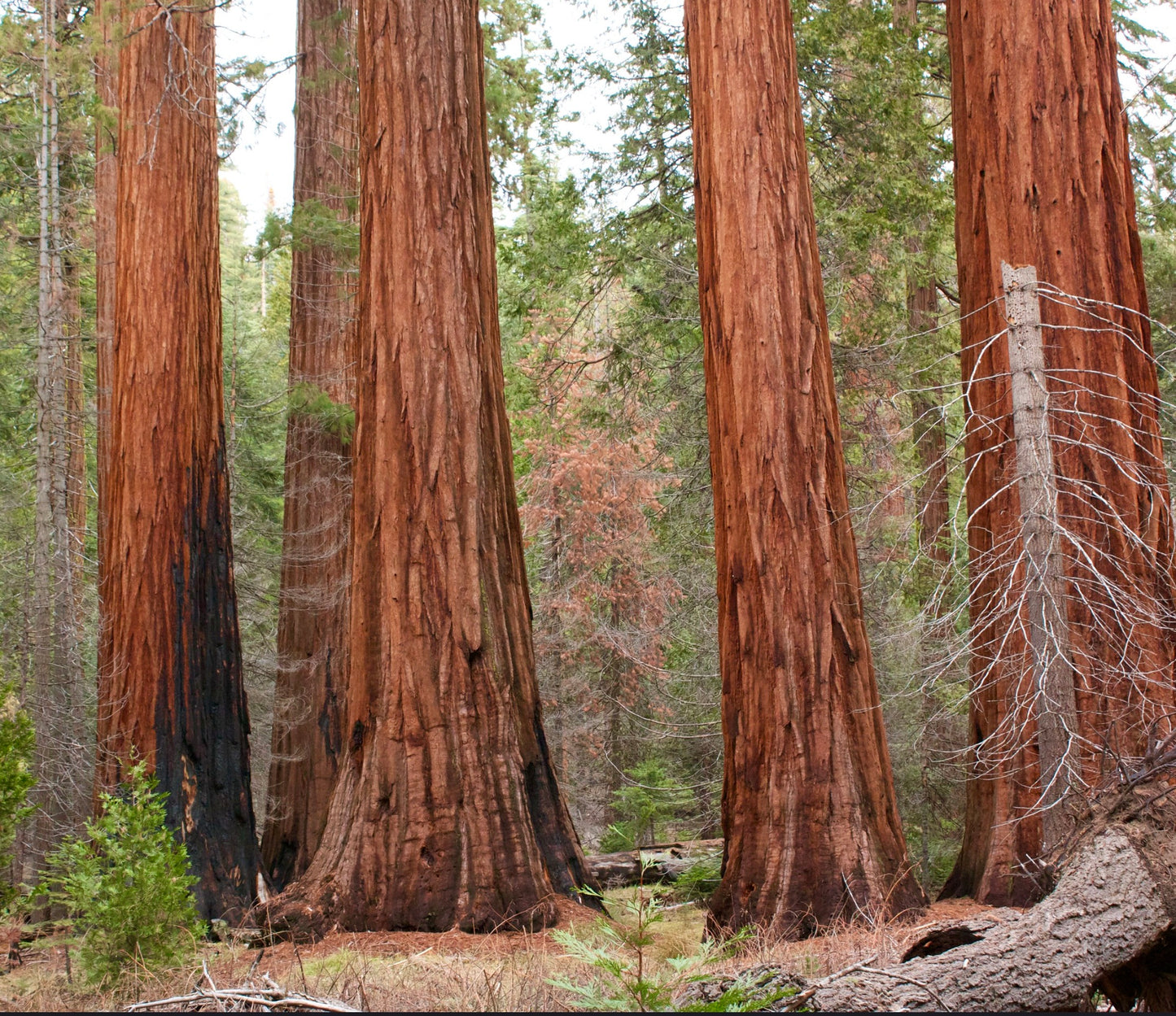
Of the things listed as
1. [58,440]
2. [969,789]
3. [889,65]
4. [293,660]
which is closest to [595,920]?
[969,789]

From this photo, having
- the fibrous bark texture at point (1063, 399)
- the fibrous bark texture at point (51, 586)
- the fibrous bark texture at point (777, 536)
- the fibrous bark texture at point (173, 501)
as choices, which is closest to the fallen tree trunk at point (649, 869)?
the fibrous bark texture at point (173, 501)

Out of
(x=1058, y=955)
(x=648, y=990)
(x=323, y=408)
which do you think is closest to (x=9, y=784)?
(x=648, y=990)

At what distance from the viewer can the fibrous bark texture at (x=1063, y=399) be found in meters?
5.44

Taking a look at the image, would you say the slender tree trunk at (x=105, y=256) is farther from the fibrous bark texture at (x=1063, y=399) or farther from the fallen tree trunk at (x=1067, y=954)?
the fallen tree trunk at (x=1067, y=954)

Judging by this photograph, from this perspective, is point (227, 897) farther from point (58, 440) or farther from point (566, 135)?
point (566, 135)

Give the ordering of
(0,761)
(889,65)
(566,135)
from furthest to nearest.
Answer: (566,135) → (889,65) → (0,761)

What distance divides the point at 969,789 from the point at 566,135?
8.91 metres

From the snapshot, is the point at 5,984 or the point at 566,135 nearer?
the point at 5,984

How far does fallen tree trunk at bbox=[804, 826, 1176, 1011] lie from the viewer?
9.89 ft

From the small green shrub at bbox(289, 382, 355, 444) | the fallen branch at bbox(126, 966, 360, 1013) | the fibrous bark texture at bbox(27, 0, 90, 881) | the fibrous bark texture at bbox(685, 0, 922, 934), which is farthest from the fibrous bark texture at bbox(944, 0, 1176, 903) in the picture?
the fibrous bark texture at bbox(27, 0, 90, 881)

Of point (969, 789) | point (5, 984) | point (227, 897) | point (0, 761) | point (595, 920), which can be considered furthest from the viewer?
point (227, 897)

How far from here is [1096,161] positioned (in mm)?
5996

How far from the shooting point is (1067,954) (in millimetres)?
3178

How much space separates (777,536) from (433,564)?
2.26m
